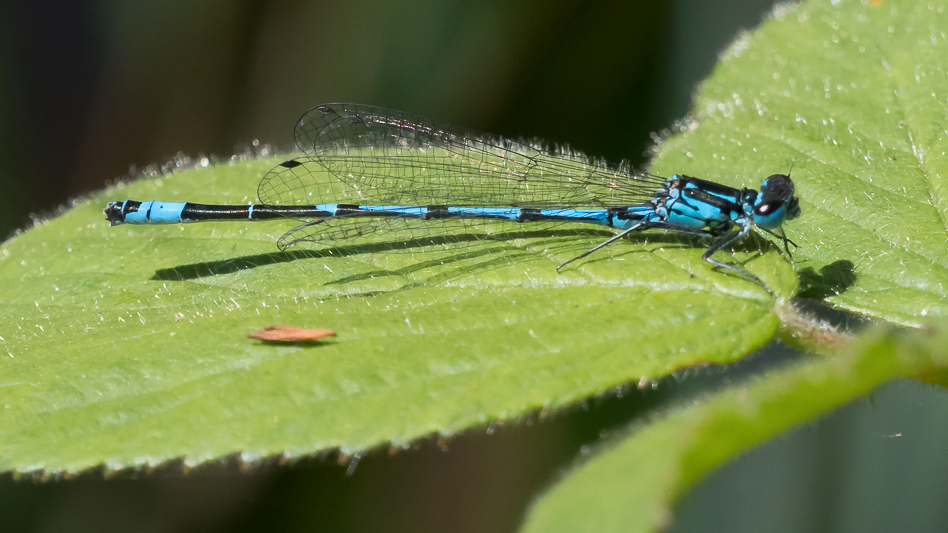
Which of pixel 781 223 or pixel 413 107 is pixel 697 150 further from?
pixel 413 107

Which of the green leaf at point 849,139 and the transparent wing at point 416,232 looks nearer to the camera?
the green leaf at point 849,139

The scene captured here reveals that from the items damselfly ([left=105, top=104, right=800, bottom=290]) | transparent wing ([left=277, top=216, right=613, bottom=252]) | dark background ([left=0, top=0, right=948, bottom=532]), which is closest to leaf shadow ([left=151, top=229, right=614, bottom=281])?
transparent wing ([left=277, top=216, right=613, bottom=252])

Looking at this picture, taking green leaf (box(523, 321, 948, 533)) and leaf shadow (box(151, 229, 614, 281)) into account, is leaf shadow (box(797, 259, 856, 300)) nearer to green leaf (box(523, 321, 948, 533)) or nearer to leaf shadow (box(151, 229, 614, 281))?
leaf shadow (box(151, 229, 614, 281))

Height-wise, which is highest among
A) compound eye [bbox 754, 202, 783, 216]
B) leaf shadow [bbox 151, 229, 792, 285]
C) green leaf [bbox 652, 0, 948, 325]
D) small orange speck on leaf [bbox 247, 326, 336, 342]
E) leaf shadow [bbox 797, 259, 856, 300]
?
green leaf [bbox 652, 0, 948, 325]

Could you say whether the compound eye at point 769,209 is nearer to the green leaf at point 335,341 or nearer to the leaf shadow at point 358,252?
the green leaf at point 335,341

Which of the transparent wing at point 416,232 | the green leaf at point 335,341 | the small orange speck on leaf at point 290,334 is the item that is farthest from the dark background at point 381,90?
the small orange speck on leaf at point 290,334

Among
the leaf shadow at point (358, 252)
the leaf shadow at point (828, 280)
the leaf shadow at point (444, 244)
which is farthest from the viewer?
the leaf shadow at point (358, 252)

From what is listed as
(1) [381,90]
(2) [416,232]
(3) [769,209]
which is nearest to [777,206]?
(3) [769,209]
